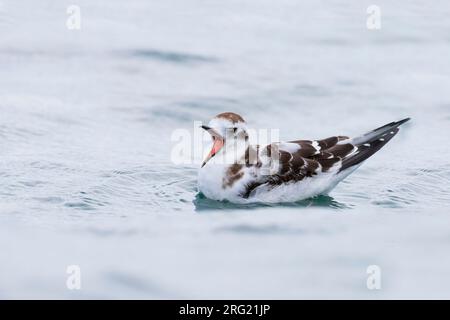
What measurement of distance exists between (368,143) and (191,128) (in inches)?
160

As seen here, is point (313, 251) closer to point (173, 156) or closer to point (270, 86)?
point (173, 156)

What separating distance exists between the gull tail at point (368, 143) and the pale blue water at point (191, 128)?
19.2 inches

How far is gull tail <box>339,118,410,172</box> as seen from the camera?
13727 mm

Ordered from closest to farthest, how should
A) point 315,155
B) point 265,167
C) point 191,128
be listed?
point 265,167
point 315,155
point 191,128

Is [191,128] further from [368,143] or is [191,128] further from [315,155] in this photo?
[368,143]

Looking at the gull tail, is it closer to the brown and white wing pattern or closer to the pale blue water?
the brown and white wing pattern

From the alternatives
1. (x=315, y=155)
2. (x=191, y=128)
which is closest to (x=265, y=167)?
(x=315, y=155)

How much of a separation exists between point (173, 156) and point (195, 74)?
4.63 metres

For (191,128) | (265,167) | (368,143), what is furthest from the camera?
(191,128)

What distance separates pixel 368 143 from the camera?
1402 centimetres

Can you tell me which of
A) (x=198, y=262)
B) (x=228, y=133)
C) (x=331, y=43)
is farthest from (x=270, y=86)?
(x=198, y=262)

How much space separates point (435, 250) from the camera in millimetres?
11195

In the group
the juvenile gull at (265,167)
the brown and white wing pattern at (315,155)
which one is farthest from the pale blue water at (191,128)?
the brown and white wing pattern at (315,155)

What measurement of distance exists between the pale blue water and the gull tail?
0.49m
